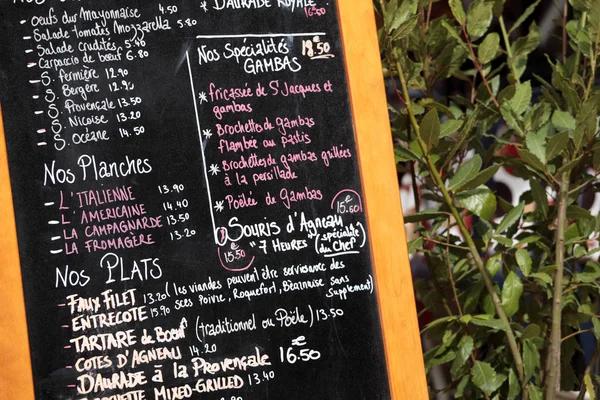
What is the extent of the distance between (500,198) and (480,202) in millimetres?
140

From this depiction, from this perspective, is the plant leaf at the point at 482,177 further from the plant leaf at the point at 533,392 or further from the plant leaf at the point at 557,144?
the plant leaf at the point at 533,392

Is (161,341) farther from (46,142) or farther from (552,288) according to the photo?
(552,288)

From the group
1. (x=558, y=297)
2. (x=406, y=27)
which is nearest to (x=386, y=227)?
(x=406, y=27)

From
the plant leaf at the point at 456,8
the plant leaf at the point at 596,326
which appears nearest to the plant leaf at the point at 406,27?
the plant leaf at the point at 456,8

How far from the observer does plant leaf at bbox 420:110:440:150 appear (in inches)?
78.8

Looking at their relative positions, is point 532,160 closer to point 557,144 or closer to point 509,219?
point 557,144

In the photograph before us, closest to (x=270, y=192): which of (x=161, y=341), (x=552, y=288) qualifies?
(x=161, y=341)

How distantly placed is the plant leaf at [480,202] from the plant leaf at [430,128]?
247mm

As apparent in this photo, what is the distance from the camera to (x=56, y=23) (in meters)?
1.89

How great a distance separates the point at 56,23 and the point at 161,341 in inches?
33.5

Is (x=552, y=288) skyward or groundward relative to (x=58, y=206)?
groundward

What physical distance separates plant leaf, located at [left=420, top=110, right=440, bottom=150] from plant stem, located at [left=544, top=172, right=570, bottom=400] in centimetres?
48

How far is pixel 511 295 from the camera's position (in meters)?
2.17

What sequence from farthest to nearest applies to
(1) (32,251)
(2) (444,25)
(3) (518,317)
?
(3) (518,317) < (2) (444,25) < (1) (32,251)
